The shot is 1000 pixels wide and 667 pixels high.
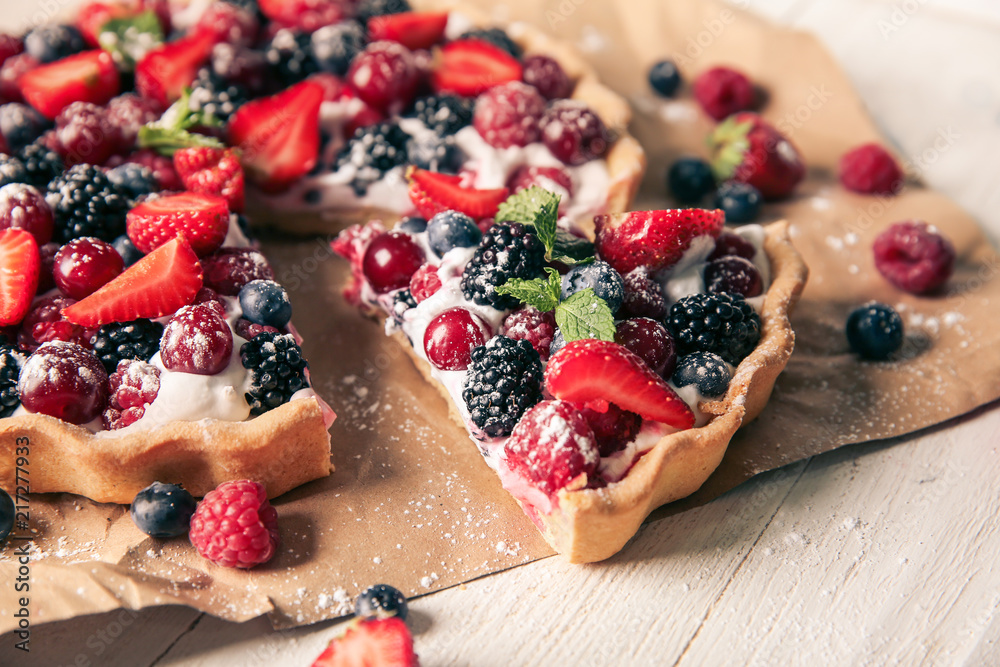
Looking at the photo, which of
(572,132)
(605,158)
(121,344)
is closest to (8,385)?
(121,344)

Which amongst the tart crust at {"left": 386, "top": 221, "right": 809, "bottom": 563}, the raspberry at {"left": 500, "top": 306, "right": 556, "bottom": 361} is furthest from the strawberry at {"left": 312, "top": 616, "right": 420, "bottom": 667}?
the raspberry at {"left": 500, "top": 306, "right": 556, "bottom": 361}

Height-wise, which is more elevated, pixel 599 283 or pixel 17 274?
pixel 599 283

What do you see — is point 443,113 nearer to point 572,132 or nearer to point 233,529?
point 572,132

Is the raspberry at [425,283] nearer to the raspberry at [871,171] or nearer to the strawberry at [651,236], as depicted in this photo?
the strawberry at [651,236]

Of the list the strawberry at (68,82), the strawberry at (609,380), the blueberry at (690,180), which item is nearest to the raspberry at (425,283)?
the strawberry at (609,380)

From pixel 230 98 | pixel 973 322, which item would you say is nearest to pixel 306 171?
pixel 230 98
